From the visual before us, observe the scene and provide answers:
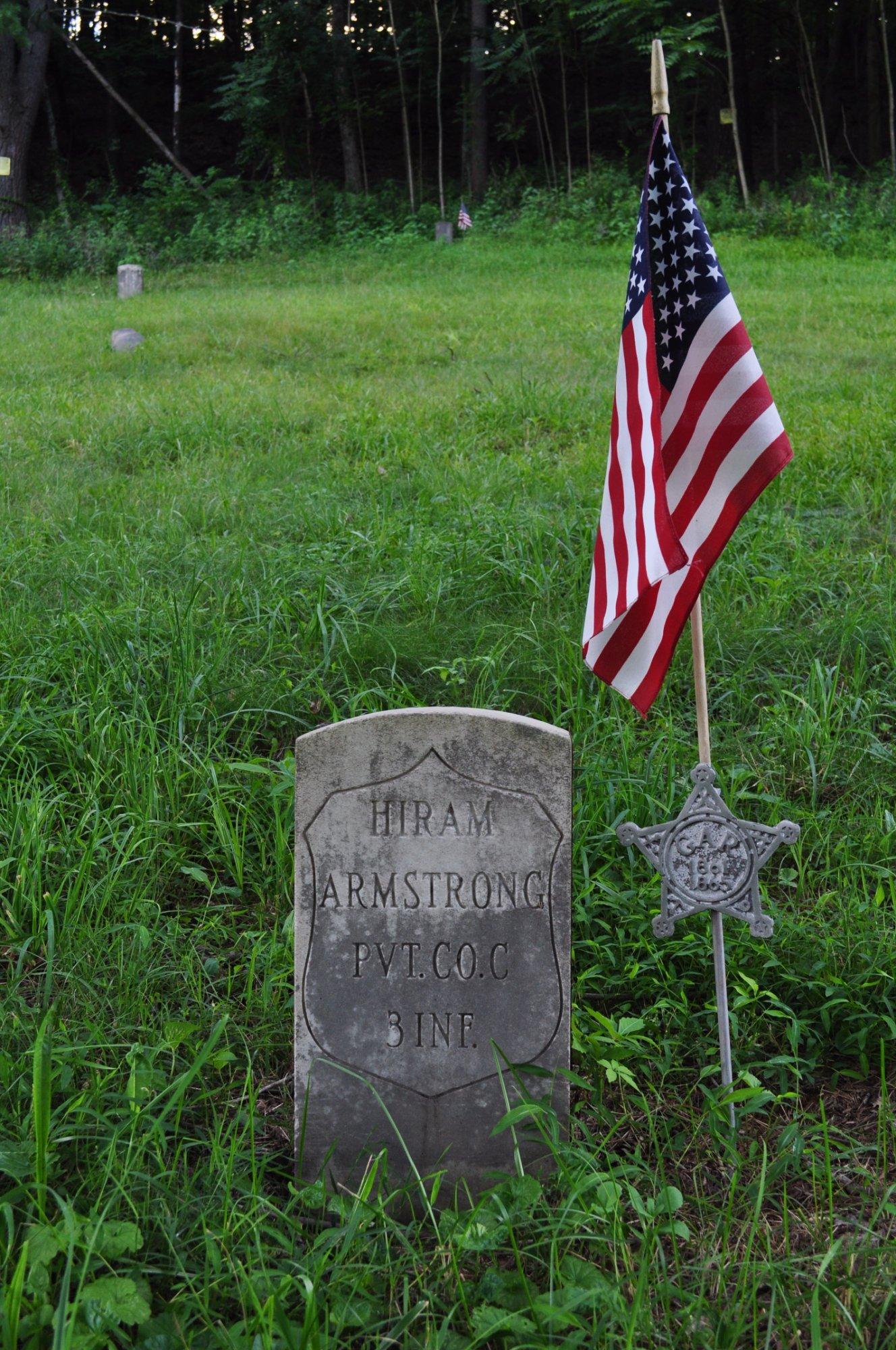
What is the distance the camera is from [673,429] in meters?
2.40

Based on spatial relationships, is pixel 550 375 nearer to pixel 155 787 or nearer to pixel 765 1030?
pixel 155 787

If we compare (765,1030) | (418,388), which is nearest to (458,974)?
(765,1030)

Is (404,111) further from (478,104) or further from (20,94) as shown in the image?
(20,94)

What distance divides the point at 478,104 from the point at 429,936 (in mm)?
22916

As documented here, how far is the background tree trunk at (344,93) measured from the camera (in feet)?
75.8

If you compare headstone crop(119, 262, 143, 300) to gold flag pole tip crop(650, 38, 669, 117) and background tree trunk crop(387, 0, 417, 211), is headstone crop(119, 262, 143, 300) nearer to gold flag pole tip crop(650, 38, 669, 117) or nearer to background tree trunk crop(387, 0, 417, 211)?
background tree trunk crop(387, 0, 417, 211)

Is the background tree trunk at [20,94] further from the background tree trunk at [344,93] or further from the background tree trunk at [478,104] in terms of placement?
the background tree trunk at [478,104]

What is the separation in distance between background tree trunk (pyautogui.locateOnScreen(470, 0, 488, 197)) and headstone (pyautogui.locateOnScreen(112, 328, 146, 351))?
13730 mm

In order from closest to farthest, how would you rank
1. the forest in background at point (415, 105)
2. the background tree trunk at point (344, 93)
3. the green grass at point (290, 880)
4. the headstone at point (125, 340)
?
the green grass at point (290, 880) → the headstone at point (125, 340) → the forest in background at point (415, 105) → the background tree trunk at point (344, 93)

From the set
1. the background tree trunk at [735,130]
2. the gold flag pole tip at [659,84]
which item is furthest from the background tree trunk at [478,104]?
the gold flag pole tip at [659,84]

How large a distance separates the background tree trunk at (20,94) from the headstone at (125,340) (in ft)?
33.4

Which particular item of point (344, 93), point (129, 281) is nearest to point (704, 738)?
point (129, 281)

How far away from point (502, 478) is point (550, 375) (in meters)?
2.48

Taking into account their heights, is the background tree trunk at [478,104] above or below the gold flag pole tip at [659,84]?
above
